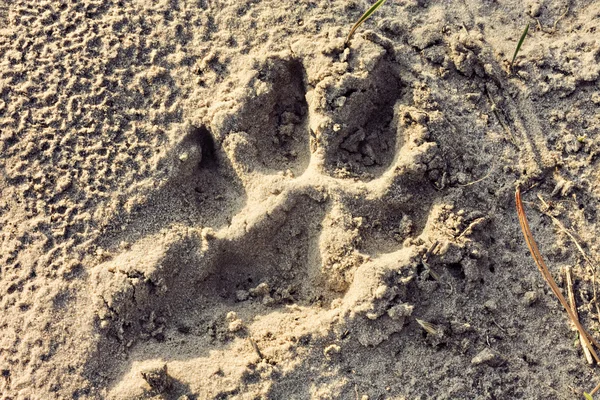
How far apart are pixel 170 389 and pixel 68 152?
0.89 meters

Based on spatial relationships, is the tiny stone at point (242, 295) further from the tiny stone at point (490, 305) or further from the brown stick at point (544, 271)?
the brown stick at point (544, 271)

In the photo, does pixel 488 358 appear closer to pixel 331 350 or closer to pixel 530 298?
pixel 530 298

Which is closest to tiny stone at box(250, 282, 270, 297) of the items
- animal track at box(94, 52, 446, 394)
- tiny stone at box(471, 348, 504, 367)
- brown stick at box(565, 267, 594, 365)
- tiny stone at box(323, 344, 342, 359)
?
animal track at box(94, 52, 446, 394)

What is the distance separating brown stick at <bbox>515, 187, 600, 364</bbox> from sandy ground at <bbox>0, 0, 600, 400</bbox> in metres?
0.03

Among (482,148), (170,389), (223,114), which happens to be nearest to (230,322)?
(170,389)

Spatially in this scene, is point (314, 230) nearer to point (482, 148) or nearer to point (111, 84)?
point (482, 148)

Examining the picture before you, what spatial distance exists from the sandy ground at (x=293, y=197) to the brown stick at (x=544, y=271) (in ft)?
0.10

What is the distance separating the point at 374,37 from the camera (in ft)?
6.25

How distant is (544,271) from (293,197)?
34.9 inches

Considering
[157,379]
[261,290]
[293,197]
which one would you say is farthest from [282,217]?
[157,379]

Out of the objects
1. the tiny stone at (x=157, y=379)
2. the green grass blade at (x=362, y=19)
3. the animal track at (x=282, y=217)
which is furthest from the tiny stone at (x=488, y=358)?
the green grass blade at (x=362, y=19)

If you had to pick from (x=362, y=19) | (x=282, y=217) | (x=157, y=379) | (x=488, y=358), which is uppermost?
(x=362, y=19)

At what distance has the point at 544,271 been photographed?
178cm

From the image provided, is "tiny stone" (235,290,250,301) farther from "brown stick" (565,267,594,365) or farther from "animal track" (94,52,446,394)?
"brown stick" (565,267,594,365)
